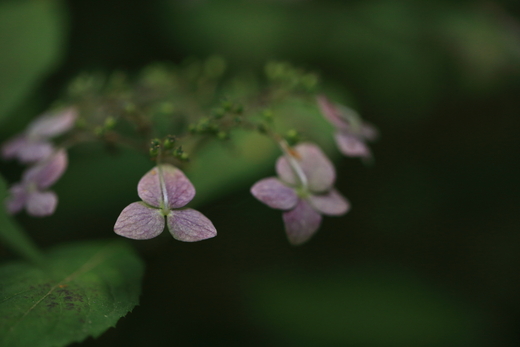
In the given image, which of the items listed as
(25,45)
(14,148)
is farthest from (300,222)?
(25,45)

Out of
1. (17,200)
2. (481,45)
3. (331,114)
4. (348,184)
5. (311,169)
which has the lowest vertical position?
(17,200)

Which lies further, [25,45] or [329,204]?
[25,45]

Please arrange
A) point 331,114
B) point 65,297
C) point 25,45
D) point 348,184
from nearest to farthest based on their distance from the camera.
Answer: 1. point 65,297
2. point 331,114
3. point 25,45
4. point 348,184

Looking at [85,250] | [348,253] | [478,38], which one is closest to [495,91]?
[478,38]

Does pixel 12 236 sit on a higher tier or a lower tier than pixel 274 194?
lower

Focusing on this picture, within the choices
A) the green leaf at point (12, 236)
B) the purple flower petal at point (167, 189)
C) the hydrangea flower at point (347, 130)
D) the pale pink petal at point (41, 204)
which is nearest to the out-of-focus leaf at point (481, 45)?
the hydrangea flower at point (347, 130)

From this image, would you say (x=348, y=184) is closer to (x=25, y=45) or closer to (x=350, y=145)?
(x=350, y=145)

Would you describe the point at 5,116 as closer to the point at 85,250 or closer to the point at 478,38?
the point at 85,250
